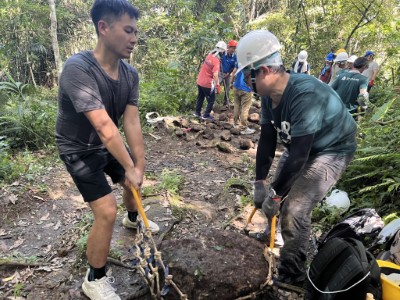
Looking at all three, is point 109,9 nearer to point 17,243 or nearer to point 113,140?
point 113,140

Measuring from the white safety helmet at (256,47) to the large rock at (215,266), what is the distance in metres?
1.61

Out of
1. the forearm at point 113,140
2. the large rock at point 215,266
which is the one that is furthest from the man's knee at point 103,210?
the large rock at point 215,266

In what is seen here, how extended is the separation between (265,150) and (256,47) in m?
1.17

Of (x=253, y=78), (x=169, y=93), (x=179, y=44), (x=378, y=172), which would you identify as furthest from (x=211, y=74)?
(x=253, y=78)

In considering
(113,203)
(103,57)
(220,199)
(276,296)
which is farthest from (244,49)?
(220,199)

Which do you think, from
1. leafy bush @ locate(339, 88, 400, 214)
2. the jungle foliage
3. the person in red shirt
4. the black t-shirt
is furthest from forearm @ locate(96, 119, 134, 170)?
the person in red shirt

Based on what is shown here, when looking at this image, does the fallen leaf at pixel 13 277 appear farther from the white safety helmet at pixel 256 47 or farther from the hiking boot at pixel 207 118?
the hiking boot at pixel 207 118

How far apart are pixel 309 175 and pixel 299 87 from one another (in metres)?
0.82

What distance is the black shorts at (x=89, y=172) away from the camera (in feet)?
8.37

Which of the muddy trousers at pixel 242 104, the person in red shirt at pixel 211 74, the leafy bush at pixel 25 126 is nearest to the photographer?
the leafy bush at pixel 25 126

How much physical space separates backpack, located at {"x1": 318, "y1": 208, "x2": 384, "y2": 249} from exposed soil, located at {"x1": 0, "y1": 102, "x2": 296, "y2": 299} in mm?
891

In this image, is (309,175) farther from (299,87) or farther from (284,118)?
(299,87)

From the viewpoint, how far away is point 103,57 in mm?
2574

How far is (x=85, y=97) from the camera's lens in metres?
2.36
